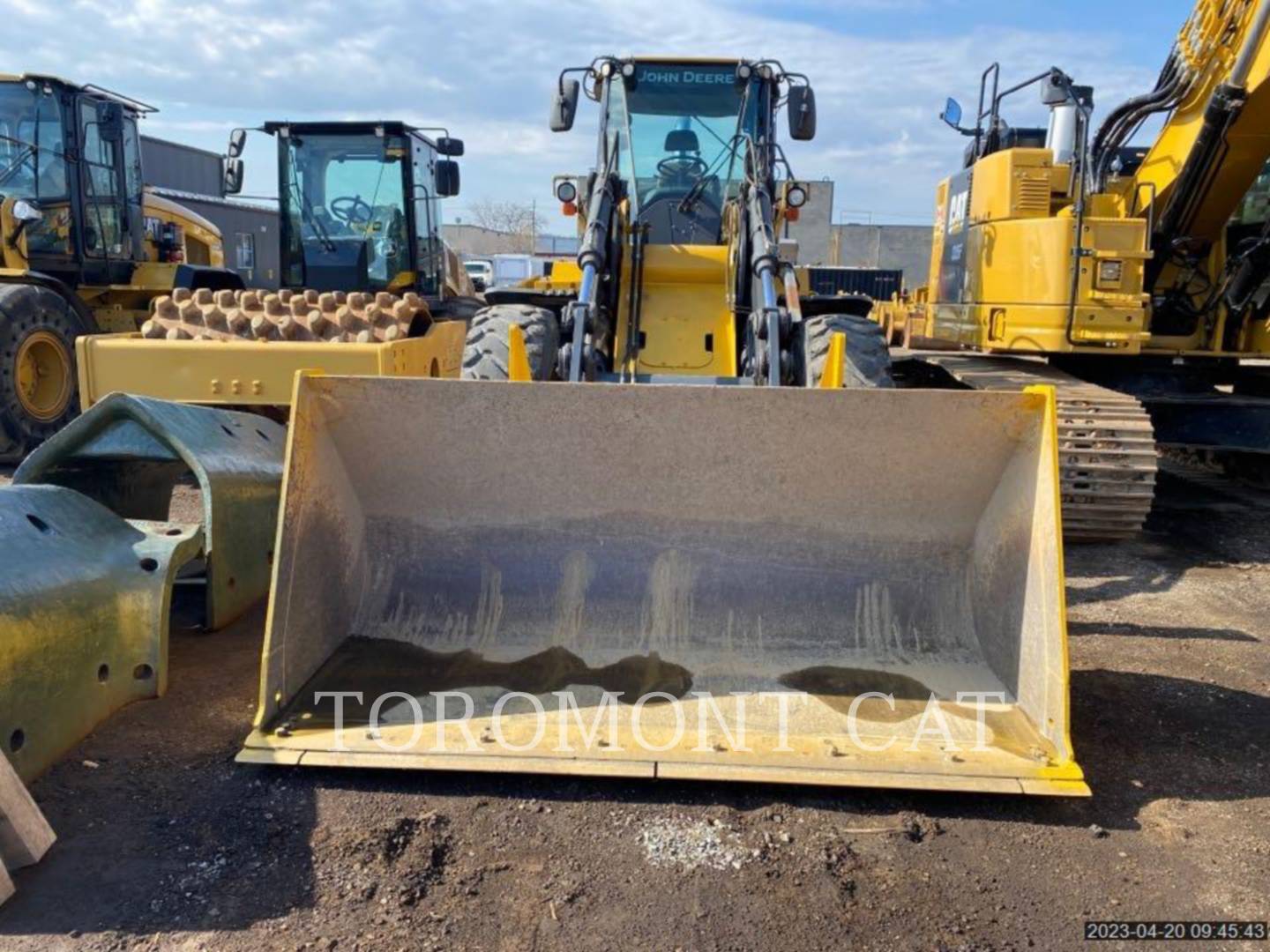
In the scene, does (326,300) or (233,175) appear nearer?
(326,300)

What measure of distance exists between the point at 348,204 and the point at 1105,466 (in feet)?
20.3

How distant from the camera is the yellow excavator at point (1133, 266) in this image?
5.53 m

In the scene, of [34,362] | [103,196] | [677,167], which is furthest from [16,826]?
[103,196]

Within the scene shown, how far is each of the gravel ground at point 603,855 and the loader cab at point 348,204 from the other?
5.57 m

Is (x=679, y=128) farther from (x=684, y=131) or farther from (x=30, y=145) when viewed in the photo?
(x=30, y=145)

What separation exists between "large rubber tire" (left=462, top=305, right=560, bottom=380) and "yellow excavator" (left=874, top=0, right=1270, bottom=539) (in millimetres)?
2844

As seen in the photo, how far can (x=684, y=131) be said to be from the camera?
19.4 feet

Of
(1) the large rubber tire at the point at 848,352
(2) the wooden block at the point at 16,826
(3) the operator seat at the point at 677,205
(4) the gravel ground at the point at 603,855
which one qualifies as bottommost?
(4) the gravel ground at the point at 603,855

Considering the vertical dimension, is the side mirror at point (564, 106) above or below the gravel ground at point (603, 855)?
above

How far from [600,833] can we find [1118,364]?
18.3 ft

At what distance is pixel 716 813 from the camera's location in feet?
9.10

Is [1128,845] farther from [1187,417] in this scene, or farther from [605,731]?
[1187,417]

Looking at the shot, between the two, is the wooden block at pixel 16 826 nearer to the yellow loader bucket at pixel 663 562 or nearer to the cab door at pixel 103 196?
the yellow loader bucket at pixel 663 562

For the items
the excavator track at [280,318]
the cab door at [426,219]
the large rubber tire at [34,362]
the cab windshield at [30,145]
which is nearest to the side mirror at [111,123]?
the cab windshield at [30,145]
